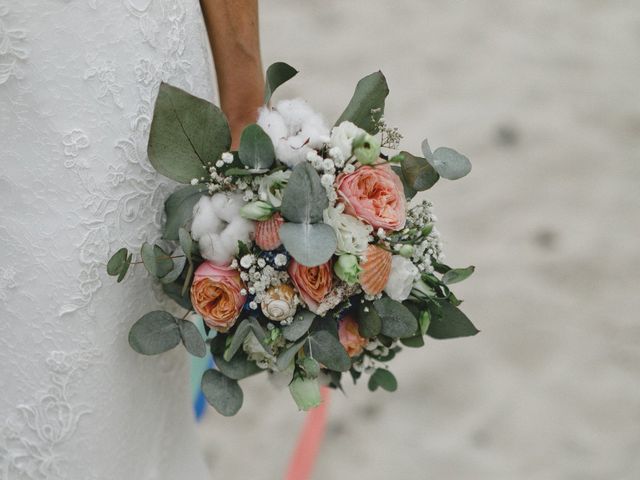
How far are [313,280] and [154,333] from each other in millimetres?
224

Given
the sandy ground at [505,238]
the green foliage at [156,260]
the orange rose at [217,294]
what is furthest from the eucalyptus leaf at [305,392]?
the sandy ground at [505,238]

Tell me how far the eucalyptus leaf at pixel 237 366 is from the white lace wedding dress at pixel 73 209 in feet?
0.40

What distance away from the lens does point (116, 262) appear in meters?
0.96

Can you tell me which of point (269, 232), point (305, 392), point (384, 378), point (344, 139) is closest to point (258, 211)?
point (269, 232)

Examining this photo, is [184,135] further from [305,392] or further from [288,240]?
[305,392]

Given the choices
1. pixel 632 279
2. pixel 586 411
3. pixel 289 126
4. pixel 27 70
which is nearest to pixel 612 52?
pixel 632 279

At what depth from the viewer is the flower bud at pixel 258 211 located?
95 centimetres

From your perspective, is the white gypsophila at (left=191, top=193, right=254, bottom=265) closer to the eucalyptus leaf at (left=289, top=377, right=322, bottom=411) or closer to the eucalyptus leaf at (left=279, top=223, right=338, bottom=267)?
the eucalyptus leaf at (left=279, top=223, right=338, bottom=267)

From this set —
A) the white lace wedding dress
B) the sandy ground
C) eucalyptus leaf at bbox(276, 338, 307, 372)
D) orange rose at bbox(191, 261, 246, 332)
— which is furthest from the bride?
the sandy ground

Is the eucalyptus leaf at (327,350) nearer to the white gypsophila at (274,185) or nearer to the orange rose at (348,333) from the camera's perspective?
the orange rose at (348,333)

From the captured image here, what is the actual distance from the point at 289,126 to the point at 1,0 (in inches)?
14.2

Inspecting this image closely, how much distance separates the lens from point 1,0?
90 centimetres

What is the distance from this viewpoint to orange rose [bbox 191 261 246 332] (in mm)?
975

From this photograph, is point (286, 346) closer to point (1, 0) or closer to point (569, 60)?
point (1, 0)
